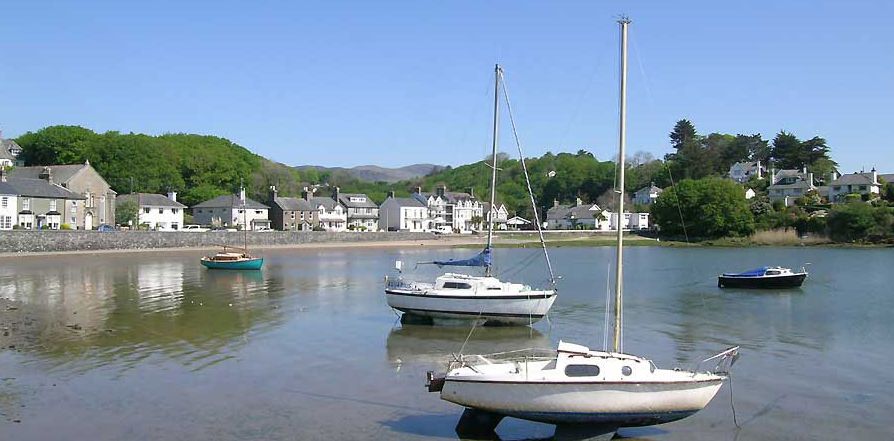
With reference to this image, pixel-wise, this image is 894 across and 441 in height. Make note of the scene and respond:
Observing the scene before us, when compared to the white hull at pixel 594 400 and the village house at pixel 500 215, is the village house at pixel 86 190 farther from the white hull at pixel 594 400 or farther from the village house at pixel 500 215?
the white hull at pixel 594 400

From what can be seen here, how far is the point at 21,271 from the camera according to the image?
52.9m

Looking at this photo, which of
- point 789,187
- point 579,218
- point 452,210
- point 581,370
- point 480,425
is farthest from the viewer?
point 579,218

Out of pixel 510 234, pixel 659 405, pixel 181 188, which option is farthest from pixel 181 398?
pixel 181 188

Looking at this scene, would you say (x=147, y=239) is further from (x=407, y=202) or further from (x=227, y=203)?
(x=407, y=202)

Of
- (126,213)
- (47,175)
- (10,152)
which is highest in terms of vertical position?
(10,152)

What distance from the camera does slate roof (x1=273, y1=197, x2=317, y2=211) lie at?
389 ft

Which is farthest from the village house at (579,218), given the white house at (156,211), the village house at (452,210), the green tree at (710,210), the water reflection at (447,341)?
the water reflection at (447,341)

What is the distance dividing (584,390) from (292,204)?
4274 inches

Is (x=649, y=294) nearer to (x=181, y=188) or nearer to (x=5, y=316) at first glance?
(x=5, y=316)

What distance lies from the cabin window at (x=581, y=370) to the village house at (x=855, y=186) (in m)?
124

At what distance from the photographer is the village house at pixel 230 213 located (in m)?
112

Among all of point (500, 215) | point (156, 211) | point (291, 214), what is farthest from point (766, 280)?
point (500, 215)

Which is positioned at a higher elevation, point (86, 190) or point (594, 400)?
point (86, 190)

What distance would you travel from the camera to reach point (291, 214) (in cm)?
11925
